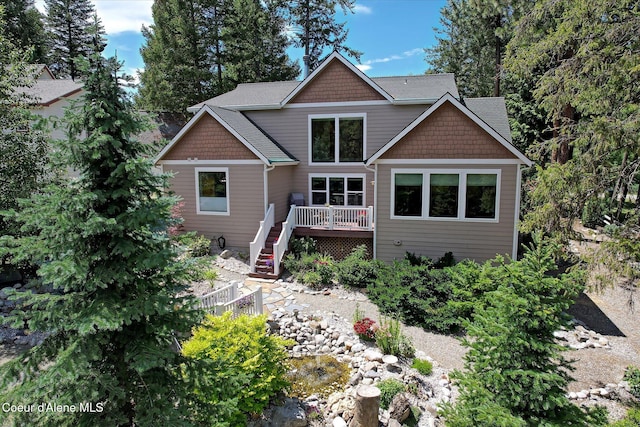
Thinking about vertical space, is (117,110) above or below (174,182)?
above

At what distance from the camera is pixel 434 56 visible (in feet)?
113

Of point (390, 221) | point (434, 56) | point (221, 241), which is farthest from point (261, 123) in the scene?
point (434, 56)

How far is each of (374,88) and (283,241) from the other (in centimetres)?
780

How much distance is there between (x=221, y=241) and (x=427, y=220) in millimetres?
8323

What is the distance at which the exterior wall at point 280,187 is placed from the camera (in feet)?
48.6

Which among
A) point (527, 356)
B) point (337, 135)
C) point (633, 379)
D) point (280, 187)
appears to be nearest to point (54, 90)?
point (280, 187)

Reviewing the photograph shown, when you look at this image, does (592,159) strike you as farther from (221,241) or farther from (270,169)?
(221,241)

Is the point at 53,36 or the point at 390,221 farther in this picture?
the point at 53,36

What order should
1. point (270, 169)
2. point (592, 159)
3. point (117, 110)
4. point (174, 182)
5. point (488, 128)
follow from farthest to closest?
point (174, 182) < point (270, 169) < point (488, 128) < point (592, 159) < point (117, 110)

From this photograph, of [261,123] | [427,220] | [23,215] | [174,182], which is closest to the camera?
[23,215]

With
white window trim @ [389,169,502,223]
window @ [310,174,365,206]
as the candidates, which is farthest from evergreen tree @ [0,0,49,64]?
white window trim @ [389,169,502,223]

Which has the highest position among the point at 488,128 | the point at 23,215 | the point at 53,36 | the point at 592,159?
the point at 53,36

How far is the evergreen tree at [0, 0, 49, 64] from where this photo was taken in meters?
32.0

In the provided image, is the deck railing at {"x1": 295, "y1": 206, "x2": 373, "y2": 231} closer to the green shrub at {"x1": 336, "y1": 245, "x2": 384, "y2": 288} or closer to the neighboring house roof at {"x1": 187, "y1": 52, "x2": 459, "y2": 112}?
the green shrub at {"x1": 336, "y1": 245, "x2": 384, "y2": 288}
